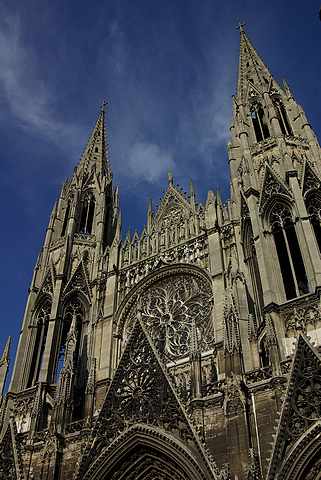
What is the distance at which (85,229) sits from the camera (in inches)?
1025

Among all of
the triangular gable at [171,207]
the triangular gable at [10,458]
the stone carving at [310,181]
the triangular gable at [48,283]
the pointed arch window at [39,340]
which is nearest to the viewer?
the triangular gable at [10,458]

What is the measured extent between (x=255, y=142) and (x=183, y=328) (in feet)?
27.0

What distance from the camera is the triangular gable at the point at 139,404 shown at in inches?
565

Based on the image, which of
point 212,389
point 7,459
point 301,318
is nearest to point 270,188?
point 301,318

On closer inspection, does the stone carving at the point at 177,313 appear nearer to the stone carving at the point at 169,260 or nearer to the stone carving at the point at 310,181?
the stone carving at the point at 169,260

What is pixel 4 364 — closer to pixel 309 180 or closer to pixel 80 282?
pixel 80 282

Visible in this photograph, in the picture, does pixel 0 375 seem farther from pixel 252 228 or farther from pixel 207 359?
pixel 252 228

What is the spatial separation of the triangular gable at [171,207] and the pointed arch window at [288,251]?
201 inches

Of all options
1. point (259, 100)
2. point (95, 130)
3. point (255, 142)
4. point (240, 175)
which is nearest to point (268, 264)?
point (240, 175)

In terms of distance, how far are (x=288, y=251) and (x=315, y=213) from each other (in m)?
1.71

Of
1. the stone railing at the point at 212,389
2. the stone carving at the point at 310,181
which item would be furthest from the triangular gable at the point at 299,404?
the stone carving at the point at 310,181

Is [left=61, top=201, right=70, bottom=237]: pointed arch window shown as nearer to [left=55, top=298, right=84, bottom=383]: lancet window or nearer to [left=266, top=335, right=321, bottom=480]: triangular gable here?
[left=55, top=298, right=84, bottom=383]: lancet window

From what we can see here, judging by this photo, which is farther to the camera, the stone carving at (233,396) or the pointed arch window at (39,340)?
the pointed arch window at (39,340)

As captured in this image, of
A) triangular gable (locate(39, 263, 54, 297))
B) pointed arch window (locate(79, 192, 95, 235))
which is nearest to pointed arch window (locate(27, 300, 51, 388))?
triangular gable (locate(39, 263, 54, 297))
